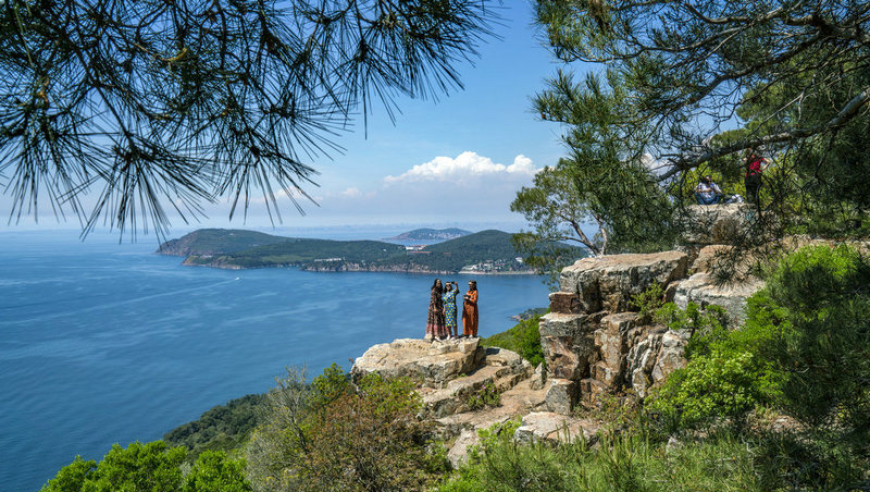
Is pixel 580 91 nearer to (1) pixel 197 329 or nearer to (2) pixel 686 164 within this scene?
(2) pixel 686 164

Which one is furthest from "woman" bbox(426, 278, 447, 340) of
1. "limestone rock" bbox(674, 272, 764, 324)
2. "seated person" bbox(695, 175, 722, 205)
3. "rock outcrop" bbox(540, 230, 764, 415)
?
"seated person" bbox(695, 175, 722, 205)

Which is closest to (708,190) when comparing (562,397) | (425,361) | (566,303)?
(566,303)

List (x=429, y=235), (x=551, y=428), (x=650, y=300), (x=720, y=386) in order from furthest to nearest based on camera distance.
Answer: (x=429, y=235) < (x=650, y=300) < (x=551, y=428) < (x=720, y=386)

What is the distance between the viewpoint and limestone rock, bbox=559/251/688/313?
25.3 ft

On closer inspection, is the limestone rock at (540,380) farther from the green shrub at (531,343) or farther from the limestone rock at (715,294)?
the limestone rock at (715,294)

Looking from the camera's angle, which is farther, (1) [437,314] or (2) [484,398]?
(1) [437,314]

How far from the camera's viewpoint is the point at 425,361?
9.75 meters

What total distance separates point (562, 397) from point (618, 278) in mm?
2453

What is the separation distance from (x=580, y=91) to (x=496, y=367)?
7.84 metres

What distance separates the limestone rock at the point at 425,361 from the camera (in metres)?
9.46

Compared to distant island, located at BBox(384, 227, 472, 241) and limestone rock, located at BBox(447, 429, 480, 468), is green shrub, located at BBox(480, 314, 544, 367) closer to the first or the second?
limestone rock, located at BBox(447, 429, 480, 468)

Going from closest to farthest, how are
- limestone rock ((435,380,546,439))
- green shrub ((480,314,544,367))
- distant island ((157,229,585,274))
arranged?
limestone rock ((435,380,546,439)), green shrub ((480,314,544,367)), distant island ((157,229,585,274))

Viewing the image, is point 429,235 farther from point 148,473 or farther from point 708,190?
point 708,190

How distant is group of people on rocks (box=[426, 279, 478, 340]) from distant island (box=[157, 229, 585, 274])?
71.2m
